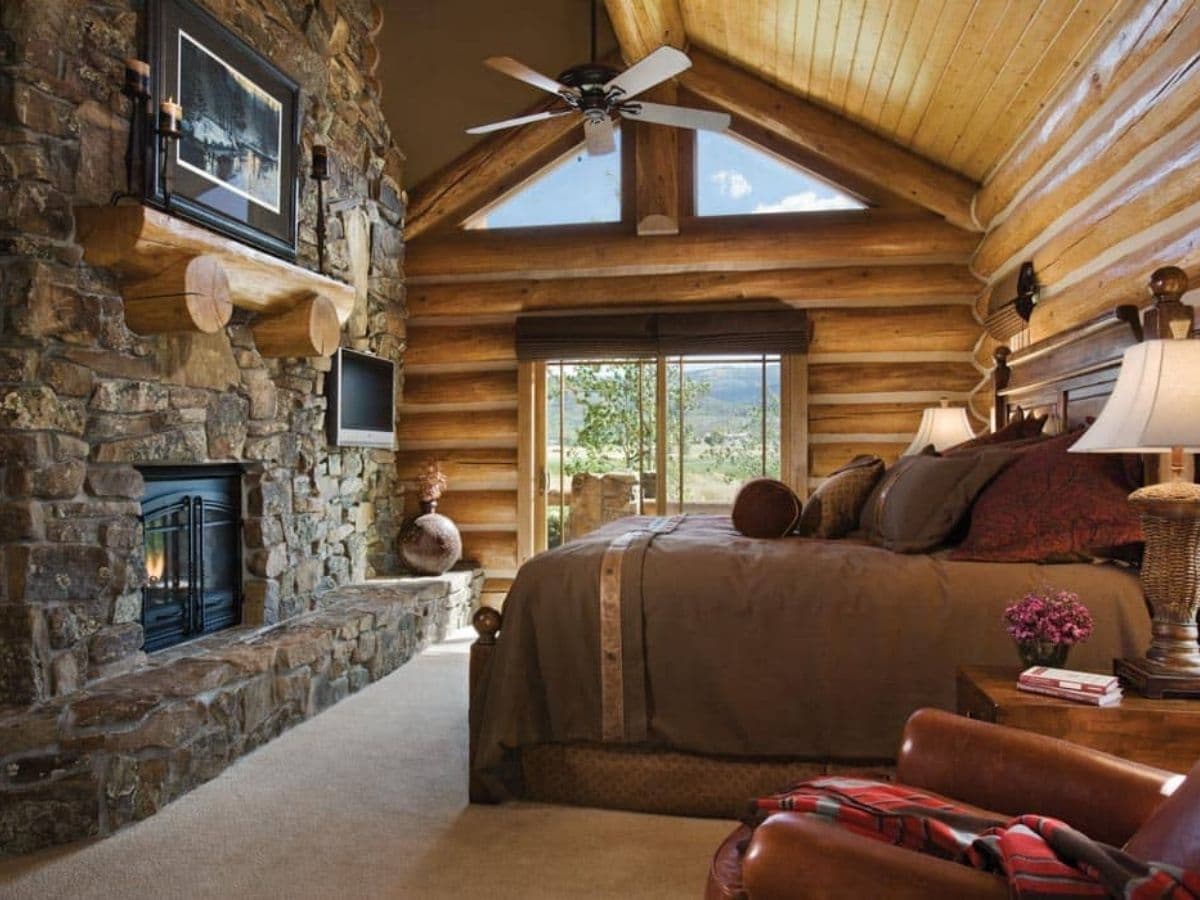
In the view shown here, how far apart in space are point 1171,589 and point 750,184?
4319 mm

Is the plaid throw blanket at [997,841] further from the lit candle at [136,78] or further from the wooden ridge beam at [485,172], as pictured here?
the wooden ridge beam at [485,172]

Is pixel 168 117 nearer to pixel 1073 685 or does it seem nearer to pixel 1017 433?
pixel 1073 685

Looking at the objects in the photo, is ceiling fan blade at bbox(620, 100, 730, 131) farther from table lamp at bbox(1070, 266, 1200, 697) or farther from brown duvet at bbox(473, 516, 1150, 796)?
table lamp at bbox(1070, 266, 1200, 697)

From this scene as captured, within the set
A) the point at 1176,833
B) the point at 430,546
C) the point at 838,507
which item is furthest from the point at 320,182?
the point at 1176,833

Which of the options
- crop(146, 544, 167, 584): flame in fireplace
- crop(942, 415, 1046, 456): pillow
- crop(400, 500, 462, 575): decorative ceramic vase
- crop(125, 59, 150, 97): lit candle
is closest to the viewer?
crop(125, 59, 150, 97): lit candle

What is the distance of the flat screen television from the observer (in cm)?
468

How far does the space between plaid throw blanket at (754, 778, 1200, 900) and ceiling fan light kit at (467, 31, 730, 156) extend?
295 centimetres

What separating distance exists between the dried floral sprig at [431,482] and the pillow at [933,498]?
3.50m

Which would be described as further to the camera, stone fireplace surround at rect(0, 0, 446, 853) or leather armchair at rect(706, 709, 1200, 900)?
stone fireplace surround at rect(0, 0, 446, 853)

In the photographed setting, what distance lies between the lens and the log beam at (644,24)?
4875 millimetres

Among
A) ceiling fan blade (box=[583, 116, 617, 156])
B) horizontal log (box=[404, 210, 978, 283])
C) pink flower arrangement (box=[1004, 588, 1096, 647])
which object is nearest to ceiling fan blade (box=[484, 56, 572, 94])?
ceiling fan blade (box=[583, 116, 617, 156])

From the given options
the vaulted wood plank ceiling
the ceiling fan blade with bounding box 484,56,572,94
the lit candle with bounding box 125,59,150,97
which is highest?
the vaulted wood plank ceiling

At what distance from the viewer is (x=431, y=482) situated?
5.80m

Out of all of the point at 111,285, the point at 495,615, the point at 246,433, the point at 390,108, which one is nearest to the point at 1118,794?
the point at 495,615
